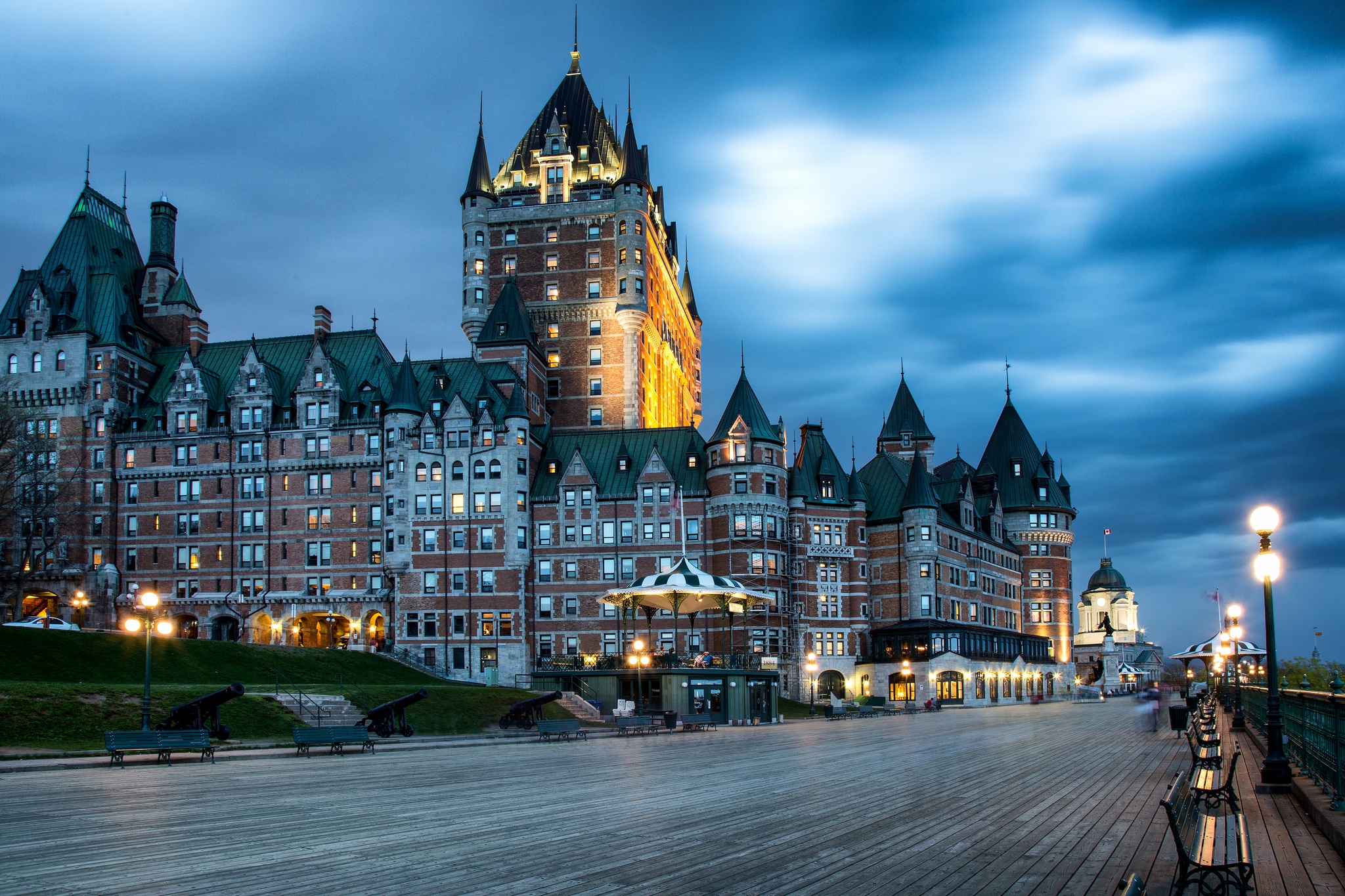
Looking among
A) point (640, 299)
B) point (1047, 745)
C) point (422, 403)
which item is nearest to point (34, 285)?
point (422, 403)

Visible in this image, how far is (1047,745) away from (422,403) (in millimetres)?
60491

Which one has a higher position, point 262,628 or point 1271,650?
point 1271,650

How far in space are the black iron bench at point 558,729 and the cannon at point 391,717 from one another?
4.63m

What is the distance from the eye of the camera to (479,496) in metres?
80.9

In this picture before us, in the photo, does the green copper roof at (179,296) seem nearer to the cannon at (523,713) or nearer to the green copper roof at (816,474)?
the green copper roof at (816,474)

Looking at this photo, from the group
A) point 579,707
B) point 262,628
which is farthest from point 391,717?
point 262,628

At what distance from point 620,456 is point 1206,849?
74150 mm

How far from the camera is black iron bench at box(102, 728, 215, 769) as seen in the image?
27.5 metres

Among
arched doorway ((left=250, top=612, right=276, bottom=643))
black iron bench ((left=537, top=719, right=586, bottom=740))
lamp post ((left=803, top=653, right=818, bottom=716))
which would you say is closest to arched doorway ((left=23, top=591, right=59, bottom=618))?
arched doorway ((left=250, top=612, right=276, bottom=643))

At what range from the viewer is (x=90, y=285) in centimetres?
9175

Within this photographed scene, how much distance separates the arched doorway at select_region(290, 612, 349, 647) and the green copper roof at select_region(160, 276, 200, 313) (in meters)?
31.1

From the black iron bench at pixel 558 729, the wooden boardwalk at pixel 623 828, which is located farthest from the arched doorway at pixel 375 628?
the wooden boardwalk at pixel 623 828

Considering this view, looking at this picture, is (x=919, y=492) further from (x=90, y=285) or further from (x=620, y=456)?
(x=90, y=285)

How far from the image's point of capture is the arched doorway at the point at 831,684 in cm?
8800
